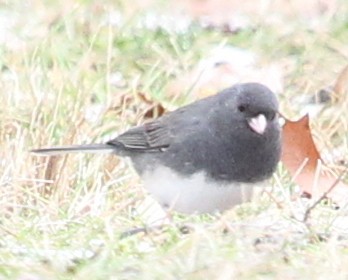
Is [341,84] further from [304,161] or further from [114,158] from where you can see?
[114,158]

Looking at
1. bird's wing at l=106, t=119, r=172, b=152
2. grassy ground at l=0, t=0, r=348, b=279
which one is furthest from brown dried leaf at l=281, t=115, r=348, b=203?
bird's wing at l=106, t=119, r=172, b=152

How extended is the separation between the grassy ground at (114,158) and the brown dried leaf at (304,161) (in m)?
0.06

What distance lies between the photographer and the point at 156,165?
405 cm

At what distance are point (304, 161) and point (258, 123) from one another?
34 cm

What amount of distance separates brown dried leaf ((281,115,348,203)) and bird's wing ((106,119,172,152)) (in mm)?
355

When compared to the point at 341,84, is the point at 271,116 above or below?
above

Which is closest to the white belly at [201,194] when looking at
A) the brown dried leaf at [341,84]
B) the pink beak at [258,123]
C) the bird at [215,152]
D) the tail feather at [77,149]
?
the bird at [215,152]

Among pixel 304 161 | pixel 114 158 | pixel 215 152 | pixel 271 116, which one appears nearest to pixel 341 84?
pixel 304 161

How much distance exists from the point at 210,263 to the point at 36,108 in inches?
54.8

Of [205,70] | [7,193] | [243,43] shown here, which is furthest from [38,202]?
[243,43]

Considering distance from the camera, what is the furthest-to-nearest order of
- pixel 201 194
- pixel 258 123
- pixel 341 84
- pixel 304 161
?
pixel 341 84, pixel 304 161, pixel 258 123, pixel 201 194

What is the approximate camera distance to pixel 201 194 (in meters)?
3.81

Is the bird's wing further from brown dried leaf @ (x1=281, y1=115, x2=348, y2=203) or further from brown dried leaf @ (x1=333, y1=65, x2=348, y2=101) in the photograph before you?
brown dried leaf @ (x1=333, y1=65, x2=348, y2=101)

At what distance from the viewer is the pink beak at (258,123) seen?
3910 millimetres
